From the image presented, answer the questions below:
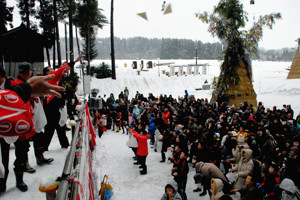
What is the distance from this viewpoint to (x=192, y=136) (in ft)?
28.0

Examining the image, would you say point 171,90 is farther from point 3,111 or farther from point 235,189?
point 3,111

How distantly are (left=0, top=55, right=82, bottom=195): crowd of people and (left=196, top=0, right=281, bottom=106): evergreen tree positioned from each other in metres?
12.8

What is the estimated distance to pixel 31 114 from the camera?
158 centimetres

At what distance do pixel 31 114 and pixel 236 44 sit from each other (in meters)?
16.9

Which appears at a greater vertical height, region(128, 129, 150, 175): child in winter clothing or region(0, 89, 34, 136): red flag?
region(0, 89, 34, 136): red flag

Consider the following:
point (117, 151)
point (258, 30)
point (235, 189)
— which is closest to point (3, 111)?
point (235, 189)

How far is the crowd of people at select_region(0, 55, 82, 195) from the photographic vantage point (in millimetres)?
1416

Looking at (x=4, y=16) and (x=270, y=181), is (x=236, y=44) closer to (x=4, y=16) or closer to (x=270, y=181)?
(x=270, y=181)

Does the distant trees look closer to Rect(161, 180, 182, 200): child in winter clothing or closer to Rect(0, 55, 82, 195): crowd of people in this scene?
Rect(0, 55, 82, 195): crowd of people

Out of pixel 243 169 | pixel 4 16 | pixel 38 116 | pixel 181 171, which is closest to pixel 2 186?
pixel 38 116

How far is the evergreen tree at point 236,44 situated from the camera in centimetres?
1608

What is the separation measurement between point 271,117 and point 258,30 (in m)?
9.36

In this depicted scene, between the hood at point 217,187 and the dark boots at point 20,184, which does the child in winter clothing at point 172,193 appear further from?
the dark boots at point 20,184

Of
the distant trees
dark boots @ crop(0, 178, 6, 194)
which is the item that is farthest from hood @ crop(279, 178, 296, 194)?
the distant trees
